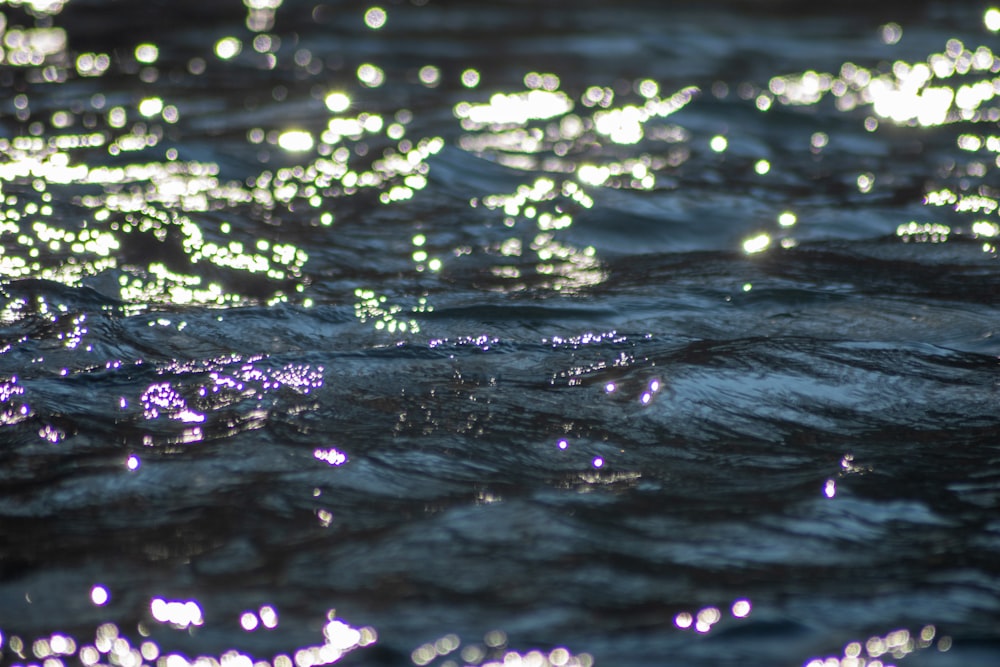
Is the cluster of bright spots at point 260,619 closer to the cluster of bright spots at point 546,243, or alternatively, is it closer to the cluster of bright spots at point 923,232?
the cluster of bright spots at point 546,243

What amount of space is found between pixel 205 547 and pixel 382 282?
1945 mm

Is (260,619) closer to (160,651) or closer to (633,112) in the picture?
(160,651)

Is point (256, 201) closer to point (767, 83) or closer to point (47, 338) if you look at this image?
point (47, 338)

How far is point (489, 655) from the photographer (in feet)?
6.25

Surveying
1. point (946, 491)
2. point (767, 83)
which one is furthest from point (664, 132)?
point (946, 491)

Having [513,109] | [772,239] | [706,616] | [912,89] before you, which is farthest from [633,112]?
[706,616]

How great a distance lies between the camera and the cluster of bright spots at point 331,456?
8.42 feet

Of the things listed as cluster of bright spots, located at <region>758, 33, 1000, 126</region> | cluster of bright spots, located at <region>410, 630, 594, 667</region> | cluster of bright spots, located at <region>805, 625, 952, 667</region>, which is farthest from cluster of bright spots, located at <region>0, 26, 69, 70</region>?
cluster of bright spots, located at <region>805, 625, 952, 667</region>

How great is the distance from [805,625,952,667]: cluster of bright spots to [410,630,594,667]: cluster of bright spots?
15.3 inches

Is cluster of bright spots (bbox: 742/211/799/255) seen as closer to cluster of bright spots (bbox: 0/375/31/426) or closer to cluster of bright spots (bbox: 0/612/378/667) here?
cluster of bright spots (bbox: 0/375/31/426)

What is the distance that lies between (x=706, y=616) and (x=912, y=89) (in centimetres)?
583

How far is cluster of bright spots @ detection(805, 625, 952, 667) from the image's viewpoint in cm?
187

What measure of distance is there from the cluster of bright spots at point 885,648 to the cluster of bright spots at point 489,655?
0.39 metres

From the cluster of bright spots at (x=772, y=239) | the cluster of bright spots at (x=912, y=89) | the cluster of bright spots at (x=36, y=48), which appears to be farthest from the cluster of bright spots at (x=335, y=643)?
the cluster of bright spots at (x=36, y=48)
